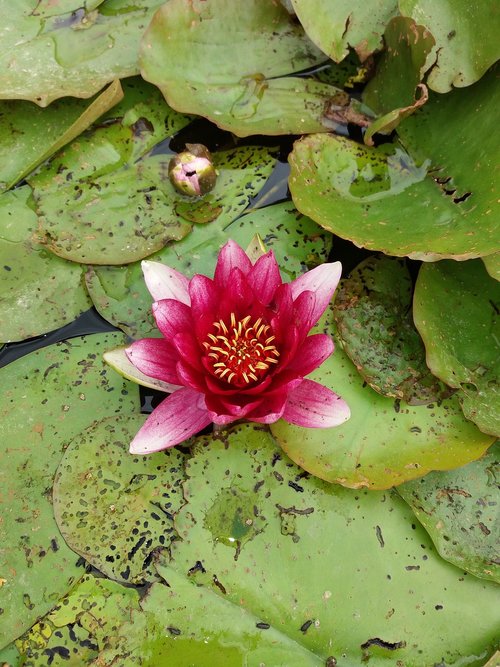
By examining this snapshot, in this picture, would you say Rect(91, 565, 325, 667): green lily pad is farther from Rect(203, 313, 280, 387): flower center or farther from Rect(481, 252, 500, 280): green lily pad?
Rect(481, 252, 500, 280): green lily pad

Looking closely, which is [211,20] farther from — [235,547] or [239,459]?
[235,547]

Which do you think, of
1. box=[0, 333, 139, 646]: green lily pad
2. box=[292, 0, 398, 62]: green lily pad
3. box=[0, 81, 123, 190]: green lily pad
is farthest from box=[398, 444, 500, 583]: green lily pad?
box=[0, 81, 123, 190]: green lily pad

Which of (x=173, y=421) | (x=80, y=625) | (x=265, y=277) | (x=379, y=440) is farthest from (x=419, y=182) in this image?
(x=80, y=625)

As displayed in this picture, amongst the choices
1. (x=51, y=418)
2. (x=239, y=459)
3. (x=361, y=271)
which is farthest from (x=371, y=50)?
(x=51, y=418)

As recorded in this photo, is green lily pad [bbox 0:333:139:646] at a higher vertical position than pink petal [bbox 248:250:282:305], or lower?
lower

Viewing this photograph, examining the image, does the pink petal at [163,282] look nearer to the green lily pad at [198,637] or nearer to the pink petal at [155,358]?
the pink petal at [155,358]
